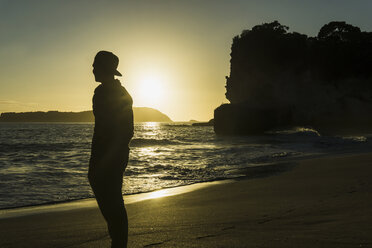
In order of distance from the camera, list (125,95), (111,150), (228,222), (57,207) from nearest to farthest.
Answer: (111,150), (125,95), (228,222), (57,207)

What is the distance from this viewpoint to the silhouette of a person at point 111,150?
3357 millimetres

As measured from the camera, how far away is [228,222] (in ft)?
16.3

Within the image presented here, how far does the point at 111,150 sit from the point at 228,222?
2.34 m

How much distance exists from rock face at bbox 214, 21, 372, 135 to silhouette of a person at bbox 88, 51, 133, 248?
53821mm

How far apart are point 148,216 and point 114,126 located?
274cm

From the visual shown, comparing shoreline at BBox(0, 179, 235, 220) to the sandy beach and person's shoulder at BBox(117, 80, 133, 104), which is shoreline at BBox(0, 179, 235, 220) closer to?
the sandy beach

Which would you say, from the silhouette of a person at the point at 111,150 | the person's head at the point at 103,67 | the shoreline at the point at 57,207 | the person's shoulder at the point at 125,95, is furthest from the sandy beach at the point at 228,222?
the person's head at the point at 103,67

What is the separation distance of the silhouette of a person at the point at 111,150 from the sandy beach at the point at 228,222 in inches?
32.8

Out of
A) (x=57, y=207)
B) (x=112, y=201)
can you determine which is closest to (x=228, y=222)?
(x=112, y=201)

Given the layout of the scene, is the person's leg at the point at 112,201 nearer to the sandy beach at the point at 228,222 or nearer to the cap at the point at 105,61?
the sandy beach at the point at 228,222

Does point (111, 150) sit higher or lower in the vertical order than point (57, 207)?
higher

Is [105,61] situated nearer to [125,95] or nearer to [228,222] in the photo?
[125,95]

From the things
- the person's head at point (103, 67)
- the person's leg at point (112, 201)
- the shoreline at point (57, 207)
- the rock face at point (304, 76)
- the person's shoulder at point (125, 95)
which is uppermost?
the rock face at point (304, 76)

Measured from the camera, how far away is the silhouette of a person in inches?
132
